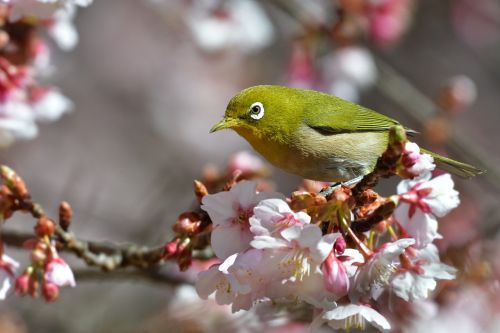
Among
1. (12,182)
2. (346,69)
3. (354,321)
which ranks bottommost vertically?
(354,321)

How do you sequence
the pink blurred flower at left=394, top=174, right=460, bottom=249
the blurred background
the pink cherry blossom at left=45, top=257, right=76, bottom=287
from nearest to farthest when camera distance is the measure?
the pink blurred flower at left=394, top=174, right=460, bottom=249
the pink cherry blossom at left=45, top=257, right=76, bottom=287
the blurred background

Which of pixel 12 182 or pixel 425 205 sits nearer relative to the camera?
pixel 425 205

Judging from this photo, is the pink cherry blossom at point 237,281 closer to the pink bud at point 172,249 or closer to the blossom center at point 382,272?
the pink bud at point 172,249

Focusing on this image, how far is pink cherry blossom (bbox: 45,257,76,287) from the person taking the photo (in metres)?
2.35

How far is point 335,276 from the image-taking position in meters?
2.08

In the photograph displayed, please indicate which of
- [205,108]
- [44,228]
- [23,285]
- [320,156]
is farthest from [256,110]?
[205,108]

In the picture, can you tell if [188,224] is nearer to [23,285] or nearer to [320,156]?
[23,285]

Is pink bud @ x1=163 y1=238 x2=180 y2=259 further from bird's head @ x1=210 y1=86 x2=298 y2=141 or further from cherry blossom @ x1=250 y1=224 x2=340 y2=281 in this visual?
bird's head @ x1=210 y1=86 x2=298 y2=141

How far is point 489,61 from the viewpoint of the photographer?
26.7 ft

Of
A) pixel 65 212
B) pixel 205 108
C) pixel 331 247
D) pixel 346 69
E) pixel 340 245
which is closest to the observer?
pixel 331 247

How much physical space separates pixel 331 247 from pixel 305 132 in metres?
1.03

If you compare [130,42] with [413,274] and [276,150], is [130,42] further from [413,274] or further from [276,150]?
[413,274]

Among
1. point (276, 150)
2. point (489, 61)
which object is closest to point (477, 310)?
point (276, 150)

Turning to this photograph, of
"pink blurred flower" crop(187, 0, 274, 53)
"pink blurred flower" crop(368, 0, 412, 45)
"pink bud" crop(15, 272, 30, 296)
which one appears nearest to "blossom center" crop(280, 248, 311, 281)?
"pink bud" crop(15, 272, 30, 296)
